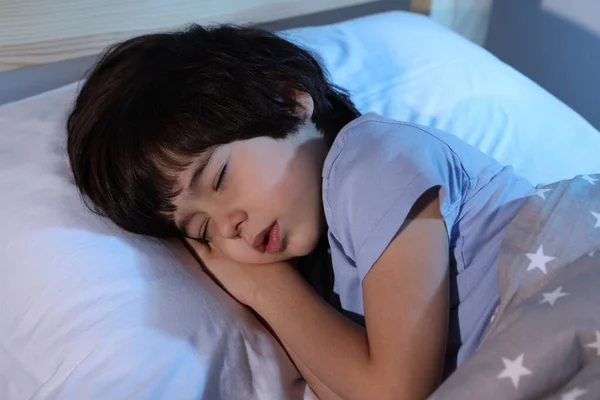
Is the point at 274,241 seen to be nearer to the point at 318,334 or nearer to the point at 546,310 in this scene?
the point at 318,334

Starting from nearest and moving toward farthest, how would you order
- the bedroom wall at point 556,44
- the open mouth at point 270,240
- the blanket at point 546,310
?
the blanket at point 546,310, the open mouth at point 270,240, the bedroom wall at point 556,44

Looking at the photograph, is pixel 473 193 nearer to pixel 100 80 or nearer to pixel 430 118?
pixel 430 118

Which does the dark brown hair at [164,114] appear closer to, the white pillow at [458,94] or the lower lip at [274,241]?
the lower lip at [274,241]

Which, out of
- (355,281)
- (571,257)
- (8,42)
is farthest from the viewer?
(8,42)

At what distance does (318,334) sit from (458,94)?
519 mm

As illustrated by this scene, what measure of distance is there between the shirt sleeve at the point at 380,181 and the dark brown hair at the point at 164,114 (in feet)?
0.36

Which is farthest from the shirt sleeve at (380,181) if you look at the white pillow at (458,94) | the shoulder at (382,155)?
the white pillow at (458,94)

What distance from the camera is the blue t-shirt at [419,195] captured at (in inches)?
28.5

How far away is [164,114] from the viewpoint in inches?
31.7

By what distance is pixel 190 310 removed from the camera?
768 mm

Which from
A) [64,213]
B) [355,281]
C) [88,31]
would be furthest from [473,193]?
[88,31]

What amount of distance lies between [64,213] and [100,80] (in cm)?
18

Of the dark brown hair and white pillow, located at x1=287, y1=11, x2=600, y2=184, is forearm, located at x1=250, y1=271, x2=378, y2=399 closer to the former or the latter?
the dark brown hair

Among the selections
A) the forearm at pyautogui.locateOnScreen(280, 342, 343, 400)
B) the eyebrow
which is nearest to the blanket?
the forearm at pyautogui.locateOnScreen(280, 342, 343, 400)
